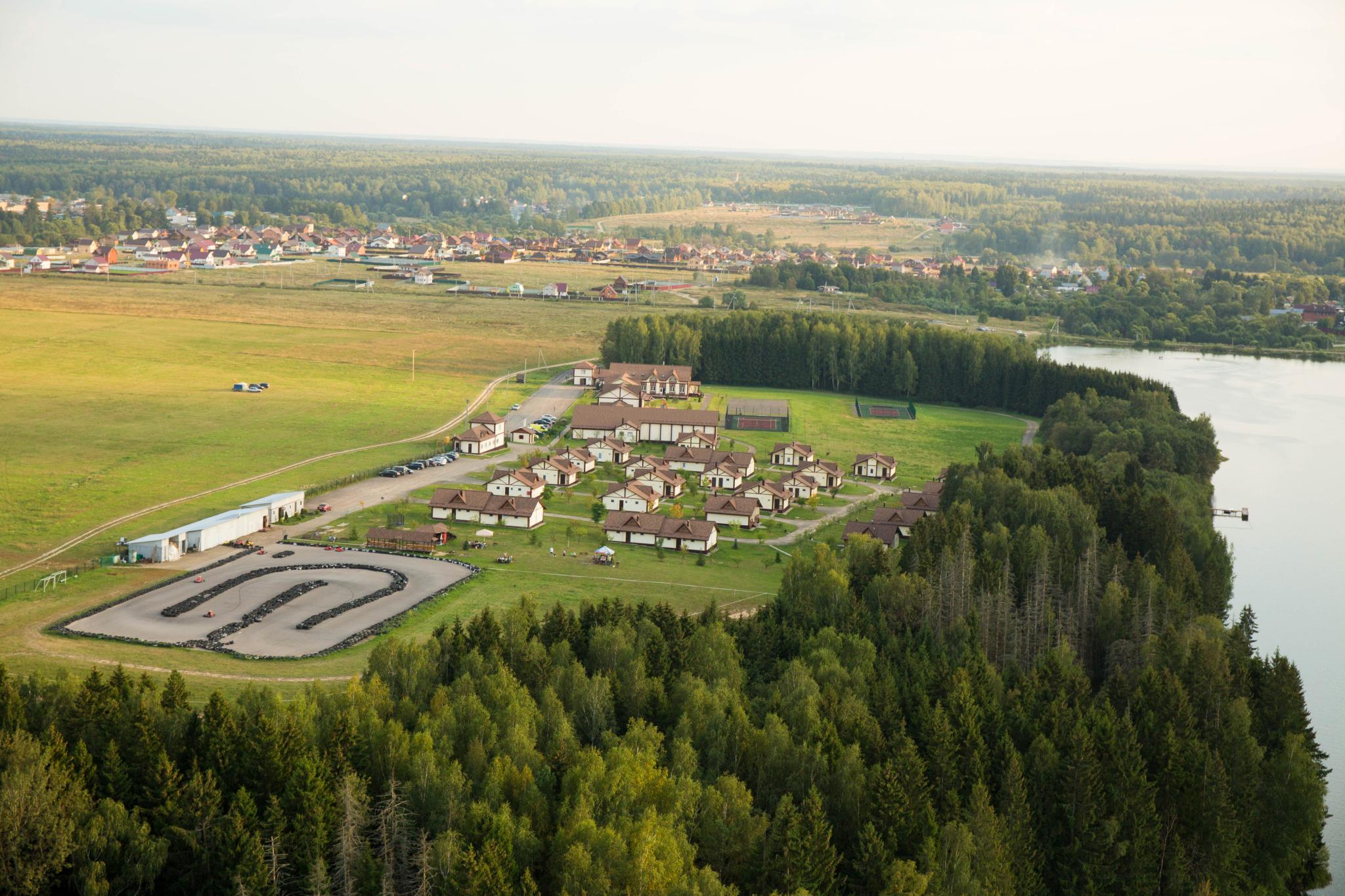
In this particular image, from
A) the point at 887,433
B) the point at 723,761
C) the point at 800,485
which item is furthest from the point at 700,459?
the point at 723,761

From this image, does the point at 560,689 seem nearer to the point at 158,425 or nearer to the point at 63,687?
the point at 63,687

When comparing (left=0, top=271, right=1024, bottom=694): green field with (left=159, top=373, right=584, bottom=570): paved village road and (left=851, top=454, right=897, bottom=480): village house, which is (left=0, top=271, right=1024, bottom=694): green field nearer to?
(left=159, top=373, right=584, bottom=570): paved village road

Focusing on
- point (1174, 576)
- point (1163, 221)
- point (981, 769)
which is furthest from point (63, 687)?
point (1163, 221)

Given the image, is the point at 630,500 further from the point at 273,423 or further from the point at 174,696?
the point at 174,696

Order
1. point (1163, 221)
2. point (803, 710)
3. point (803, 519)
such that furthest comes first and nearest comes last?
point (1163, 221)
point (803, 519)
point (803, 710)

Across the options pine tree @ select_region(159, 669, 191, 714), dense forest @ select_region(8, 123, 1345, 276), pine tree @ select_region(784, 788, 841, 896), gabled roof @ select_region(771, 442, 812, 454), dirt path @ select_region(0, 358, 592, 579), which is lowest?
dirt path @ select_region(0, 358, 592, 579)

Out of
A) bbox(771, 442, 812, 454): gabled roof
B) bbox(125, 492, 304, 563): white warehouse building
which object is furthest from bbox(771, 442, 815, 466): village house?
bbox(125, 492, 304, 563): white warehouse building

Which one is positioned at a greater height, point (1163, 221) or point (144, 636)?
point (1163, 221)

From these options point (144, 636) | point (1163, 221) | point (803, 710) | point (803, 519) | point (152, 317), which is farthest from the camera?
point (1163, 221)
